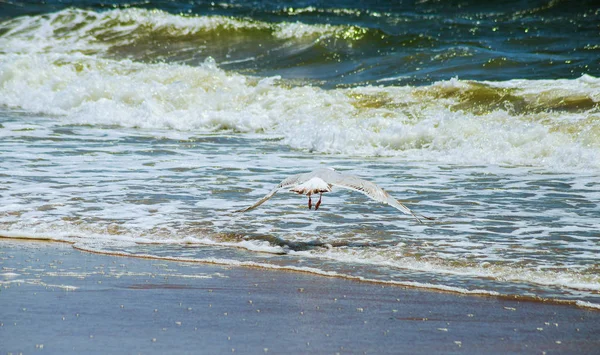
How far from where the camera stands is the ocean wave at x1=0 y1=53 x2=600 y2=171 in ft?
28.6

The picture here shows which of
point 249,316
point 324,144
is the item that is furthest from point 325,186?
point 324,144

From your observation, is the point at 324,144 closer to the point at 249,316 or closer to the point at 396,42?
the point at 249,316

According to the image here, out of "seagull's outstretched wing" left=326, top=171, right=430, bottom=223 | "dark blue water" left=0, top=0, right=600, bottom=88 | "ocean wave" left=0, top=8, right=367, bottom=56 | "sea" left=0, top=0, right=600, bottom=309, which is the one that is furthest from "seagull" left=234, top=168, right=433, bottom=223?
"ocean wave" left=0, top=8, right=367, bottom=56

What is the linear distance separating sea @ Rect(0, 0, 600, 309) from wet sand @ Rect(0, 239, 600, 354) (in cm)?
24

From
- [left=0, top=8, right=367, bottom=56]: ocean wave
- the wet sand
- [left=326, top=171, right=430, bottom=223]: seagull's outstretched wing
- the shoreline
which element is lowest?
[left=0, top=8, right=367, bottom=56]: ocean wave

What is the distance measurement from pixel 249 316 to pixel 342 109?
7.50 metres

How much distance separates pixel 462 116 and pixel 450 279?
18.6ft

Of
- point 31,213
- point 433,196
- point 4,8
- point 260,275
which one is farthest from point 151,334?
point 4,8

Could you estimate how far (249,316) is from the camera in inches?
145

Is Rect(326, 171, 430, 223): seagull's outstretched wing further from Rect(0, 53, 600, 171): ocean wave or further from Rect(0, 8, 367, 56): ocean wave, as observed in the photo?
Rect(0, 8, 367, 56): ocean wave

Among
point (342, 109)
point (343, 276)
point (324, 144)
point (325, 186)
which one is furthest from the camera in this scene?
point (342, 109)

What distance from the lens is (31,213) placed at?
5.82m

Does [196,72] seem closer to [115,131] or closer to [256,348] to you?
[115,131]

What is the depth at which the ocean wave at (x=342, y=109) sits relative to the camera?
8719 millimetres
